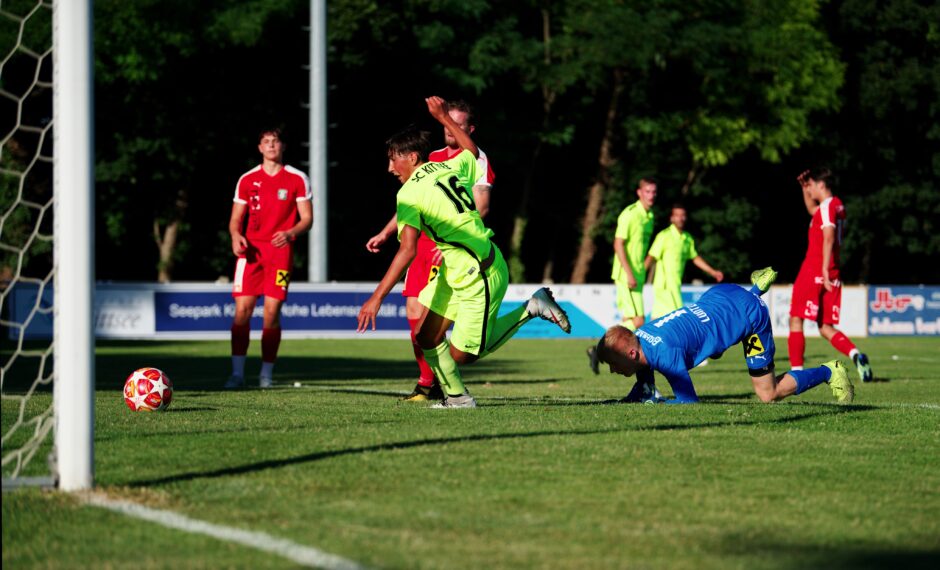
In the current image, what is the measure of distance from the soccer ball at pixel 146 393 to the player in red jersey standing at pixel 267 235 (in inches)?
157

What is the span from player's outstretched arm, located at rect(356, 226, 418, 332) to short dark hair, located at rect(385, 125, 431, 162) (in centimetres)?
74

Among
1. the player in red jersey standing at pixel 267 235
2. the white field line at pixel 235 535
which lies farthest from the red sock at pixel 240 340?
the white field line at pixel 235 535

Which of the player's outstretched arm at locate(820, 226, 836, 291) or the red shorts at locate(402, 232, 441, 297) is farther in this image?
the player's outstretched arm at locate(820, 226, 836, 291)

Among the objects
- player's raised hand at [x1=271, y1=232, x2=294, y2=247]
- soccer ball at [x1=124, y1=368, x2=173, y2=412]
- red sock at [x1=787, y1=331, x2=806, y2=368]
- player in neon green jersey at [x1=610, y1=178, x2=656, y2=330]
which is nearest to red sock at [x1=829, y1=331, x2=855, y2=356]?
red sock at [x1=787, y1=331, x2=806, y2=368]

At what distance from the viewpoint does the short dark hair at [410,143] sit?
977cm

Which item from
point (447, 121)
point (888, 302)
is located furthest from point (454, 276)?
point (888, 302)

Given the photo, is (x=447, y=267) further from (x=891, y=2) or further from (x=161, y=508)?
(x=891, y=2)

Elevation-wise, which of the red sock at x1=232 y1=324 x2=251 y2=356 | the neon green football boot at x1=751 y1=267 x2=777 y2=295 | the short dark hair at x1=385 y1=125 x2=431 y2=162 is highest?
the short dark hair at x1=385 y1=125 x2=431 y2=162

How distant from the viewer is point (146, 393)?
921 cm

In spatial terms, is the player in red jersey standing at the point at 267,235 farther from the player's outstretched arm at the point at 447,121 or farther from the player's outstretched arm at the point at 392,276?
the player's outstretched arm at the point at 392,276

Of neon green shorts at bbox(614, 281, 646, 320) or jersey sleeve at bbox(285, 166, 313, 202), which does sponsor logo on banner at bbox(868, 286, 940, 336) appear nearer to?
neon green shorts at bbox(614, 281, 646, 320)

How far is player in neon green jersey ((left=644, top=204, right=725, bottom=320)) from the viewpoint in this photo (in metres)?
19.5

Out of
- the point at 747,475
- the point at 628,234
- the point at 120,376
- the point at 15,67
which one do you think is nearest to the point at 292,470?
the point at 747,475

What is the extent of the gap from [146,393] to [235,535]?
451 cm
